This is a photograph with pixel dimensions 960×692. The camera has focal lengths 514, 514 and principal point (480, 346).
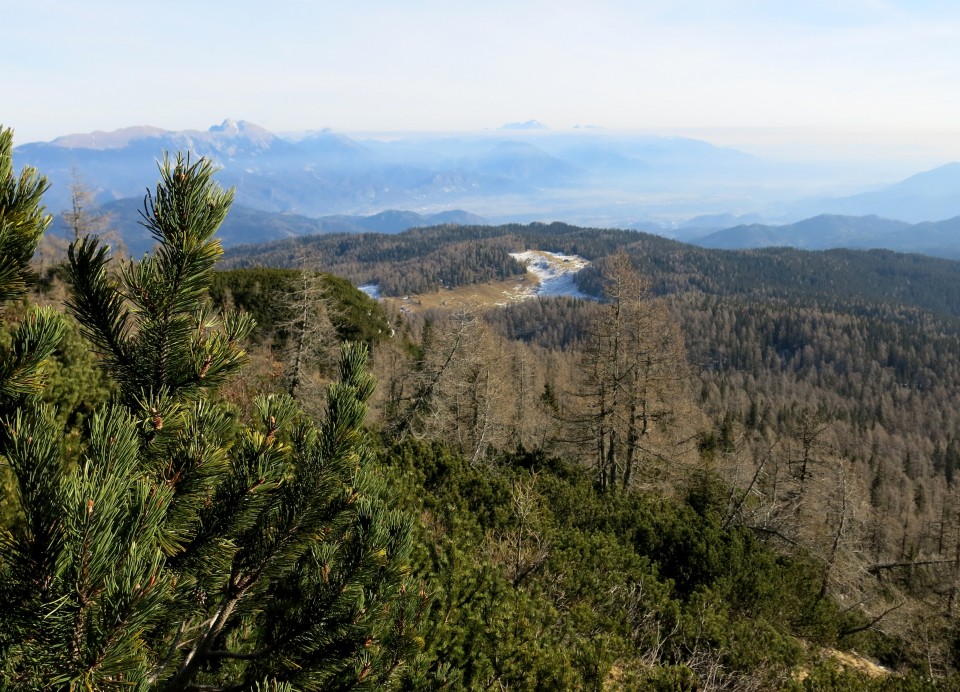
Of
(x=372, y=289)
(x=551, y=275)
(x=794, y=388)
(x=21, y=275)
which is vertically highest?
(x=21, y=275)

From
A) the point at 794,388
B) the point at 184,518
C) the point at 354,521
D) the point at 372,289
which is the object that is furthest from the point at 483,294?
the point at 184,518

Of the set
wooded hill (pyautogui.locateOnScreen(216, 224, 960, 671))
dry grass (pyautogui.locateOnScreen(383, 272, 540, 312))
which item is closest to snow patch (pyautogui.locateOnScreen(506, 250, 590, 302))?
dry grass (pyautogui.locateOnScreen(383, 272, 540, 312))

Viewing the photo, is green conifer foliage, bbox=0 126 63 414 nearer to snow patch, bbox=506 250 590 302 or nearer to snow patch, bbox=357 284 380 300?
snow patch, bbox=357 284 380 300

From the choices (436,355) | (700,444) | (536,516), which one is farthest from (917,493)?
(536,516)

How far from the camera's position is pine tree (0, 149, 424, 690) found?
1.36 m

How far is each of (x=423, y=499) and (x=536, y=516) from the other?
1992 millimetres

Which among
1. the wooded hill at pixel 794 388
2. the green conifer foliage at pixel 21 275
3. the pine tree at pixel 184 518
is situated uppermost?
the green conifer foliage at pixel 21 275

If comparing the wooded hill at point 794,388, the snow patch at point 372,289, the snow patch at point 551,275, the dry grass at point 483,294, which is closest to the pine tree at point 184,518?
the wooded hill at point 794,388

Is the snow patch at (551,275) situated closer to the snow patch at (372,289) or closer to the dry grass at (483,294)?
the dry grass at (483,294)

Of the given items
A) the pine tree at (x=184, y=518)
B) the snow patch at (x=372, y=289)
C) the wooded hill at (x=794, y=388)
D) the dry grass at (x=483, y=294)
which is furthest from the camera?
the snow patch at (x=372, y=289)

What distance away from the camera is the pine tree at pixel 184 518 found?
4.46 ft

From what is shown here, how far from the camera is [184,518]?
5.92ft

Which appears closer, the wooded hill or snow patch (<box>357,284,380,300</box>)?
the wooded hill

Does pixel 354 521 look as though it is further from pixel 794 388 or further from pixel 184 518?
pixel 794 388
